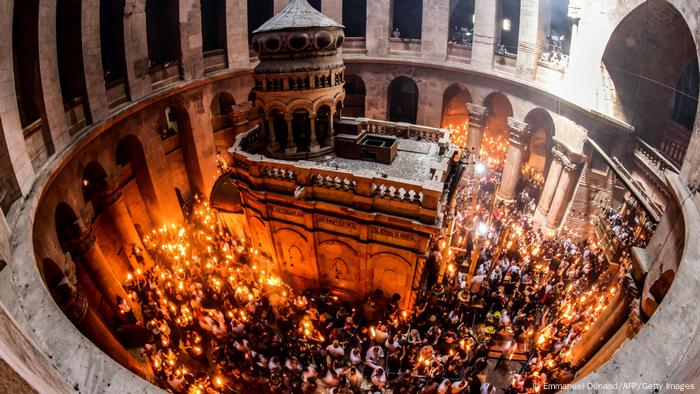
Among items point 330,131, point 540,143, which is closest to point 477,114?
point 540,143

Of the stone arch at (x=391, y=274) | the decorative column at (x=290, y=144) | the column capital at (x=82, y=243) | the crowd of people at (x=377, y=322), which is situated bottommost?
the crowd of people at (x=377, y=322)

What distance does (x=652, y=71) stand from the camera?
1321 cm

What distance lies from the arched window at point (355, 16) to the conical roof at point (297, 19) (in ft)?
39.8

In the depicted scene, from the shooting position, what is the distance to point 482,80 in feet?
66.5

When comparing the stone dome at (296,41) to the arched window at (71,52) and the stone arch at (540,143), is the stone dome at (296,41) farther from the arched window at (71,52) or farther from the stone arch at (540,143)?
the stone arch at (540,143)

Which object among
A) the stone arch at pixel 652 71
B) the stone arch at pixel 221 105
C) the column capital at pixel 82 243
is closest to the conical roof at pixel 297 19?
the stone arch at pixel 221 105

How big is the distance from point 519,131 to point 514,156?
1504 mm

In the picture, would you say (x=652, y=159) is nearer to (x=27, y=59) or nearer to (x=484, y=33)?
(x=484, y=33)

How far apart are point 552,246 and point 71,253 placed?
18.0m

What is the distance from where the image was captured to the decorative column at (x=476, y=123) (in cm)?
2091

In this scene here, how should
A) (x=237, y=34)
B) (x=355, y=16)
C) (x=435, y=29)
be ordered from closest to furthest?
(x=237, y=34), (x=435, y=29), (x=355, y=16)

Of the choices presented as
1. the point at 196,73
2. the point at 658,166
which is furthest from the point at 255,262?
the point at 658,166

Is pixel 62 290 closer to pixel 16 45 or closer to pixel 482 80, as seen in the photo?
pixel 16 45

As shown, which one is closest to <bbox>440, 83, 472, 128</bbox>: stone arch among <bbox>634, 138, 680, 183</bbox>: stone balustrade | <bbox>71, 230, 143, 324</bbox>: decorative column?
<bbox>634, 138, 680, 183</bbox>: stone balustrade
